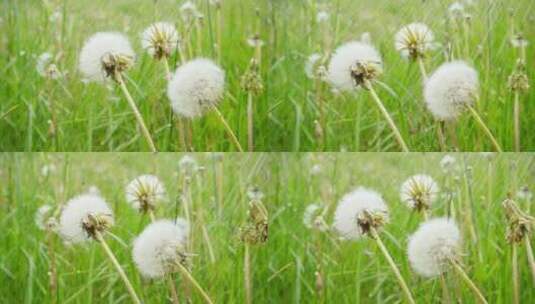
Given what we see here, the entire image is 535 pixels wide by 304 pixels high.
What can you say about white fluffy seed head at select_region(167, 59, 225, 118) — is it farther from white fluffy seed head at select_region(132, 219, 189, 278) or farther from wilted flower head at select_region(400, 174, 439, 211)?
wilted flower head at select_region(400, 174, 439, 211)

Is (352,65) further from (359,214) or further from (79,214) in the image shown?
(79,214)

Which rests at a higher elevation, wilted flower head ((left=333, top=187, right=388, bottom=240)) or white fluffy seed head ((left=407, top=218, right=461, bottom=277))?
wilted flower head ((left=333, top=187, right=388, bottom=240))

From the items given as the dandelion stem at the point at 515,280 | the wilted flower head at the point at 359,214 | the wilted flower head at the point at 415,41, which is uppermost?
the wilted flower head at the point at 415,41

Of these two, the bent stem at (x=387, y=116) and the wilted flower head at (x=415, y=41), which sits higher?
the wilted flower head at (x=415, y=41)

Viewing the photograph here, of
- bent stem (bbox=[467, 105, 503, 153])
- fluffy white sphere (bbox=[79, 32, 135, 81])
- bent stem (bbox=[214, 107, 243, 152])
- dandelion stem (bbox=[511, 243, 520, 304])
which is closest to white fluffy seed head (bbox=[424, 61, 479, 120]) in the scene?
bent stem (bbox=[467, 105, 503, 153])

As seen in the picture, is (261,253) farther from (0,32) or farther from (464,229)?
(0,32)

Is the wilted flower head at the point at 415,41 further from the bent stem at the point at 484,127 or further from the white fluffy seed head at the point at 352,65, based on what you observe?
the bent stem at the point at 484,127

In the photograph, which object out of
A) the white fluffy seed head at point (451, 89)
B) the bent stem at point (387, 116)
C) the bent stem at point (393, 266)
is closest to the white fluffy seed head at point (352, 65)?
the bent stem at point (387, 116)
